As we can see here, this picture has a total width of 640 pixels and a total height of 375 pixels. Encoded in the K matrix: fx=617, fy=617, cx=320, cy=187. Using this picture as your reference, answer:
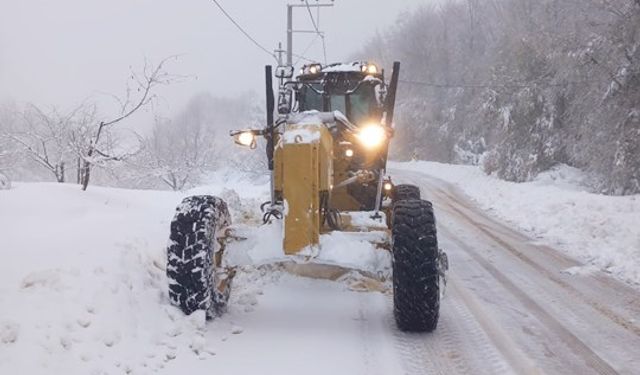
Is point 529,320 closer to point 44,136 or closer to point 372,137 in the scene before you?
point 372,137

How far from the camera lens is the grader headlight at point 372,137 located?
6.77 meters

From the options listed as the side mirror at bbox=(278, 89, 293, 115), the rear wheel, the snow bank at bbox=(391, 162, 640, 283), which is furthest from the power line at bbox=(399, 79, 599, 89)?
the side mirror at bbox=(278, 89, 293, 115)

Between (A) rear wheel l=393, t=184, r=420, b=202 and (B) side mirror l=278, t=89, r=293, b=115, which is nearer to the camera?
(B) side mirror l=278, t=89, r=293, b=115

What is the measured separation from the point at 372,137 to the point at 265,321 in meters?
2.28

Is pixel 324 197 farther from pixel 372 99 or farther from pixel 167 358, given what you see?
pixel 372 99

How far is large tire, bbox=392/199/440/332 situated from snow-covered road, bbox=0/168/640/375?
0.28m

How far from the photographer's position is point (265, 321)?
601 centimetres

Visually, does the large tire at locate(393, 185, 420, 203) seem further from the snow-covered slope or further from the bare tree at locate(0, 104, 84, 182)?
the bare tree at locate(0, 104, 84, 182)

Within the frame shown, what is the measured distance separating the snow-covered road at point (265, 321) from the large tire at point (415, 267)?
0.91 feet

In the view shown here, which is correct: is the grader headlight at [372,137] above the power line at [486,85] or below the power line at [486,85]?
below

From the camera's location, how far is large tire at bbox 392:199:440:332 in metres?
5.39

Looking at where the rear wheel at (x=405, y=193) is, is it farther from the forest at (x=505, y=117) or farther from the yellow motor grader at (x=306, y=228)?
the forest at (x=505, y=117)

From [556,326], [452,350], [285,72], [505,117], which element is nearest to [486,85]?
[505,117]

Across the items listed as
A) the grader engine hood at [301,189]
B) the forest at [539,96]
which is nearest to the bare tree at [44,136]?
the grader engine hood at [301,189]
